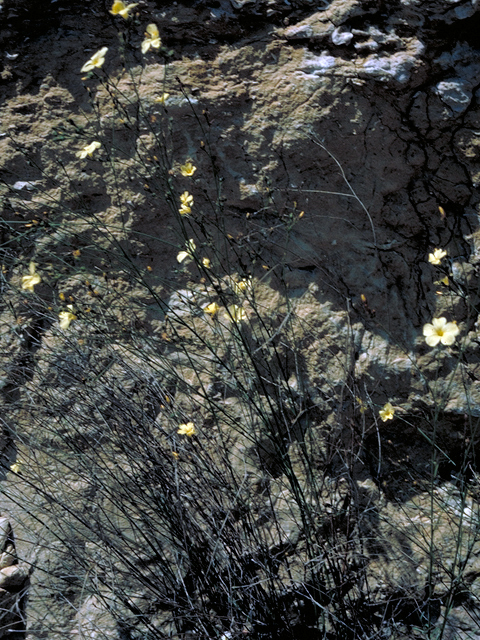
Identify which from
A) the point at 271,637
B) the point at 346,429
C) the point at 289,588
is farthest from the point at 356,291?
the point at 271,637

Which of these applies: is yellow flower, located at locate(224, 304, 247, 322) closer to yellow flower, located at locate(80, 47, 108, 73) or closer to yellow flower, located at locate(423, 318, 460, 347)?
yellow flower, located at locate(423, 318, 460, 347)

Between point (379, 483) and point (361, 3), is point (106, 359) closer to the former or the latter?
point (379, 483)

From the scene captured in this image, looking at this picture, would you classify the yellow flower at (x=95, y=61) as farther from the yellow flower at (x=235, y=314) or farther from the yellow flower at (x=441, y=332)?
the yellow flower at (x=441, y=332)

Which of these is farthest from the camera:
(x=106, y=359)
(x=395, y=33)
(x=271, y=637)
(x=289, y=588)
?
(x=106, y=359)

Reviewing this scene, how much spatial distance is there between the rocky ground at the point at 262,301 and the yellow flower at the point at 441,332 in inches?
15.4

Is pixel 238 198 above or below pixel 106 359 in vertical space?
above

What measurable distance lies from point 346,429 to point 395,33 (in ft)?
4.47

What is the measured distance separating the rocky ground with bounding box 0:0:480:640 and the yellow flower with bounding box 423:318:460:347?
0.39m

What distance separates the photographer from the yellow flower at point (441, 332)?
1.41m

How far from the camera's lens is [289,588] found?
1.76 metres

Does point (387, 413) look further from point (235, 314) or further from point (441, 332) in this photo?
point (235, 314)

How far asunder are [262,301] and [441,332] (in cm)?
71

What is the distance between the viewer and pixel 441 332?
4.83 feet

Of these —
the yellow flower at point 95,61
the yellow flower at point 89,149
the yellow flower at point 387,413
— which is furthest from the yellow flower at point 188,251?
the yellow flower at point 387,413
